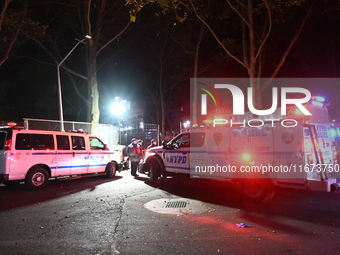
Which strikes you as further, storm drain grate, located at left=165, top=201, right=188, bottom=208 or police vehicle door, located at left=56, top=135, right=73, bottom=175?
police vehicle door, located at left=56, top=135, right=73, bottom=175

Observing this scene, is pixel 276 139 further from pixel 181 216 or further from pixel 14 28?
pixel 14 28

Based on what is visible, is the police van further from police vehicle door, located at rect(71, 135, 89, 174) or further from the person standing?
the person standing

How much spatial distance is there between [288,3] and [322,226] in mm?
11836

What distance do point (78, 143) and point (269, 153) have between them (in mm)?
7212

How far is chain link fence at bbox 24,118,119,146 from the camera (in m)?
15.0

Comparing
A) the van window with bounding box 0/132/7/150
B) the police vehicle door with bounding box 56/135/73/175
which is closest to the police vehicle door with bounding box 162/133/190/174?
the police vehicle door with bounding box 56/135/73/175

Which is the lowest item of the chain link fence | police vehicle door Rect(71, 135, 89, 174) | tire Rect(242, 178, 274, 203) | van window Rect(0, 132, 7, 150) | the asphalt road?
the asphalt road

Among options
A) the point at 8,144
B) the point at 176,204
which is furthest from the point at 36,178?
the point at 176,204

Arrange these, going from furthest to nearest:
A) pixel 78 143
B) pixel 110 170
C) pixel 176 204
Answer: pixel 110 170
pixel 78 143
pixel 176 204

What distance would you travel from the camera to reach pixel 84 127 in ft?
60.5

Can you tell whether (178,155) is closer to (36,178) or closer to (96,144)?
(96,144)

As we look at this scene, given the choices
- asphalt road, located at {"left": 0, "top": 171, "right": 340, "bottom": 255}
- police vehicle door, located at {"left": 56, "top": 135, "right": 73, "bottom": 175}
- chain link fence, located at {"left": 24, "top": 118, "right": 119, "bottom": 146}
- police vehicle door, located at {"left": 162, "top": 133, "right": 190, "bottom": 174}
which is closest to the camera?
asphalt road, located at {"left": 0, "top": 171, "right": 340, "bottom": 255}

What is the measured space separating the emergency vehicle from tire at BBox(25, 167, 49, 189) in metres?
4.97

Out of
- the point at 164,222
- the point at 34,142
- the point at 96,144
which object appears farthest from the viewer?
the point at 96,144
